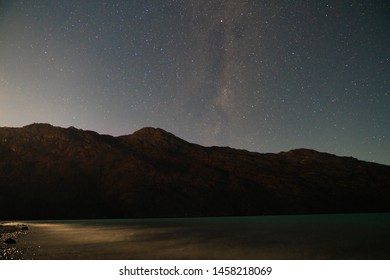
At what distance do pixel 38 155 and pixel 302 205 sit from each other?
12743cm

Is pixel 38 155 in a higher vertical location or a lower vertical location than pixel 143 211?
higher

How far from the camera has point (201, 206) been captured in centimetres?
15962

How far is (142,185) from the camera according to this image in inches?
6560

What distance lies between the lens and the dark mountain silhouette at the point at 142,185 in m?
149

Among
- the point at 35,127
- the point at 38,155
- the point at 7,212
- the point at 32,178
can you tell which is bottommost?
the point at 7,212

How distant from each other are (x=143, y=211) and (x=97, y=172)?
3568cm

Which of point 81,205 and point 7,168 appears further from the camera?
point 7,168

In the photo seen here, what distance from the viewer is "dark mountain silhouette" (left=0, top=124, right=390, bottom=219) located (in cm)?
14938
